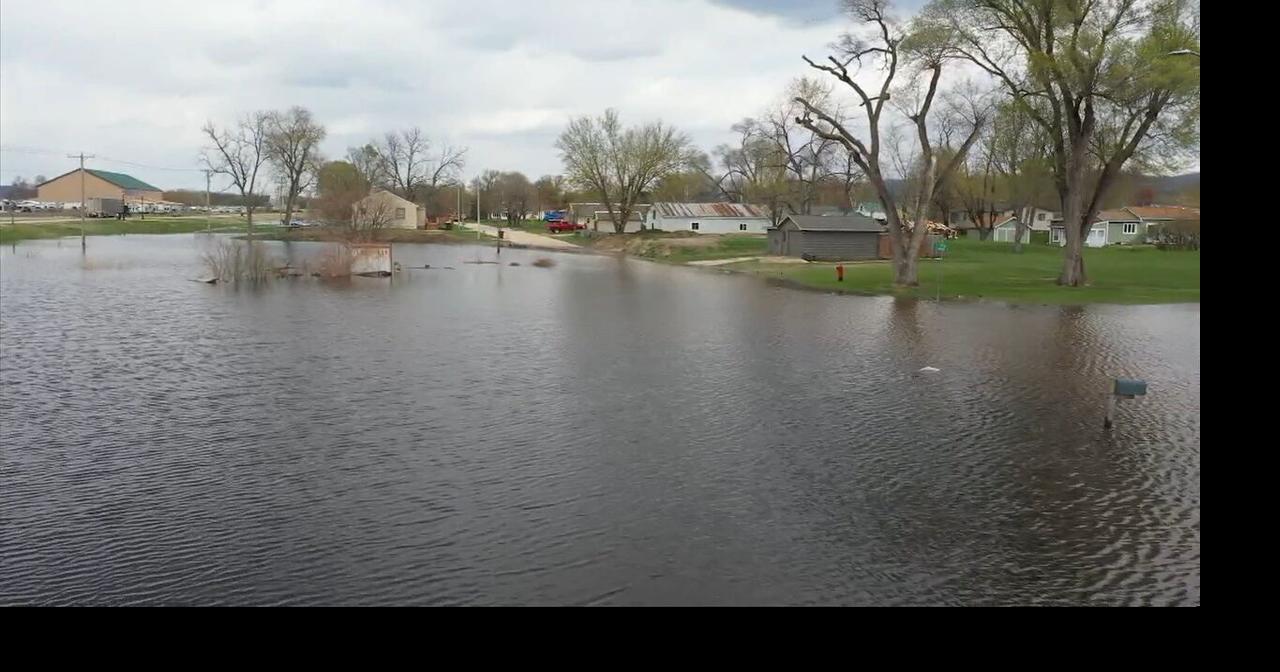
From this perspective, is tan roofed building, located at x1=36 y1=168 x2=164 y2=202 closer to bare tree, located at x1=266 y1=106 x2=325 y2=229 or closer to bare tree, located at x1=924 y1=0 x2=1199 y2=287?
bare tree, located at x1=266 y1=106 x2=325 y2=229

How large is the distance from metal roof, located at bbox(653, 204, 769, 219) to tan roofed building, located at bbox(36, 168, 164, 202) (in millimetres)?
50524

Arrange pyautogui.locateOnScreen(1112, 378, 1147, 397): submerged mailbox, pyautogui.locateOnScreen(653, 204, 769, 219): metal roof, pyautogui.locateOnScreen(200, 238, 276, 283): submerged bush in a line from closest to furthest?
pyautogui.locateOnScreen(1112, 378, 1147, 397): submerged mailbox, pyautogui.locateOnScreen(200, 238, 276, 283): submerged bush, pyautogui.locateOnScreen(653, 204, 769, 219): metal roof

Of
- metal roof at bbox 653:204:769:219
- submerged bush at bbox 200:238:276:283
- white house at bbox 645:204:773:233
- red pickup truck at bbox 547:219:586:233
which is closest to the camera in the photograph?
submerged bush at bbox 200:238:276:283

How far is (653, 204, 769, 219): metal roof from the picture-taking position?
88706mm

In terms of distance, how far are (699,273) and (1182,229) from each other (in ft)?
118

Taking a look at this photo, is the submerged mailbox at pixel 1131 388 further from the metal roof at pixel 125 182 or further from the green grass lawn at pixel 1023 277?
the metal roof at pixel 125 182

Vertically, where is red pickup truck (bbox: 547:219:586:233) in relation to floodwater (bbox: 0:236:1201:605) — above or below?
above

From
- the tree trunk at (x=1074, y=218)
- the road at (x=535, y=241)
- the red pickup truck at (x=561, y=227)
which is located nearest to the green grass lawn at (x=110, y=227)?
the road at (x=535, y=241)

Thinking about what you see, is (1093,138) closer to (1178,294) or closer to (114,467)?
(1178,294)

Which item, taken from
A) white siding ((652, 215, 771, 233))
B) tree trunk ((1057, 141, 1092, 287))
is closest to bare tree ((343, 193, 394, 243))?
tree trunk ((1057, 141, 1092, 287))

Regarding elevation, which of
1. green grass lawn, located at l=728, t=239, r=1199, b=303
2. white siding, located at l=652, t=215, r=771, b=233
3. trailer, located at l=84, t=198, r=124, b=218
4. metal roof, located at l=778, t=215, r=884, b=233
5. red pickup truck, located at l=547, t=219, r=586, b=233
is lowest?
green grass lawn, located at l=728, t=239, r=1199, b=303

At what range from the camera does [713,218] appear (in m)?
88.1
